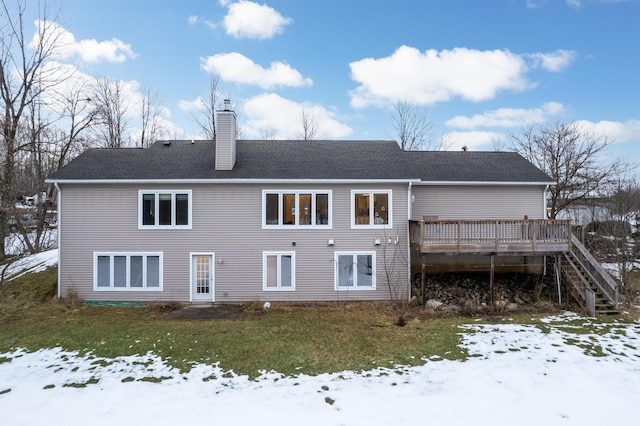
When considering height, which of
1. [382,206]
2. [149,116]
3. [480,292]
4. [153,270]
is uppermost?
[149,116]

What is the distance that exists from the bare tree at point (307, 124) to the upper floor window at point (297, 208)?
16.5 m

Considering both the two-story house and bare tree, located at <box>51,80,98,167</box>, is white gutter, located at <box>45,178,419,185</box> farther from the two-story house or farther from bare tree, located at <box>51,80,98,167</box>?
bare tree, located at <box>51,80,98,167</box>

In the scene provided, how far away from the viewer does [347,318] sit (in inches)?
390

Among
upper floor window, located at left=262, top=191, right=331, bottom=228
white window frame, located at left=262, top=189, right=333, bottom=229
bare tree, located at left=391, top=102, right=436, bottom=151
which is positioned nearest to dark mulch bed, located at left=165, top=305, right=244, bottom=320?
white window frame, located at left=262, top=189, right=333, bottom=229

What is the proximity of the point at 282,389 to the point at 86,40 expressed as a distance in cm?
2220

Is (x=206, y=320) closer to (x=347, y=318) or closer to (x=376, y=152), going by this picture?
(x=347, y=318)

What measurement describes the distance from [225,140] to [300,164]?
2.94 metres

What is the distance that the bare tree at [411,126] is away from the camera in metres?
25.0

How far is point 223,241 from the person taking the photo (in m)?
11.5

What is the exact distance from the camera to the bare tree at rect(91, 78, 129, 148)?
22.5 metres

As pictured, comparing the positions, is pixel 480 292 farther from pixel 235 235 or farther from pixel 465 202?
pixel 235 235

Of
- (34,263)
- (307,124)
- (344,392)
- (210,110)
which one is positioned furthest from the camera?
(307,124)

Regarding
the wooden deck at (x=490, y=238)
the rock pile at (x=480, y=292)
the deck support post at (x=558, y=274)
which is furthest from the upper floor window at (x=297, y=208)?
the deck support post at (x=558, y=274)

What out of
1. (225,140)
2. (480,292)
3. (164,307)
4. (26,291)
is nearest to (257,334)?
(164,307)
